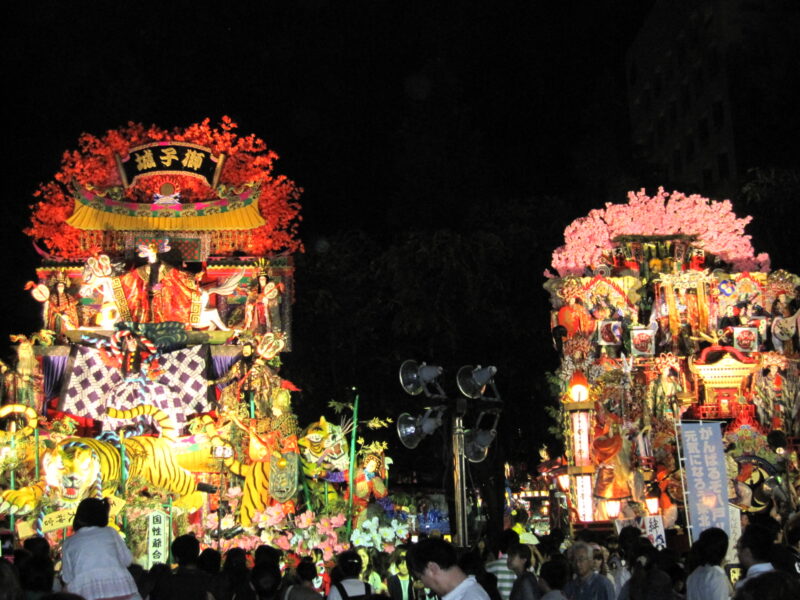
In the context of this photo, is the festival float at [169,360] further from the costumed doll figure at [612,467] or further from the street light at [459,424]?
the street light at [459,424]

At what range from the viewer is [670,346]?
82.7ft

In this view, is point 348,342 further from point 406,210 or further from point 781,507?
point 781,507

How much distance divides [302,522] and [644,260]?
12441 millimetres

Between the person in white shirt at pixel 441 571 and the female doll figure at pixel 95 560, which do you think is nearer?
the person in white shirt at pixel 441 571

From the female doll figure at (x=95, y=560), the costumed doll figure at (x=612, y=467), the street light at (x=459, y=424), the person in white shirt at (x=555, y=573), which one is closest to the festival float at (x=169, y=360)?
the costumed doll figure at (x=612, y=467)

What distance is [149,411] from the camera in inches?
950

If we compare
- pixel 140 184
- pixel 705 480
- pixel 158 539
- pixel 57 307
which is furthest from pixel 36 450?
pixel 705 480

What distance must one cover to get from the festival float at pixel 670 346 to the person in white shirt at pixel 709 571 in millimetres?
15125

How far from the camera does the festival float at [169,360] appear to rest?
2239 centimetres

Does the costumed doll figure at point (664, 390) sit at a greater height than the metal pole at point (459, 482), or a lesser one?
greater

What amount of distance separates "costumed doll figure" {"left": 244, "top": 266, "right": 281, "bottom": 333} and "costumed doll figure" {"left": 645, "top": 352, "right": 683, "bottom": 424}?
8.77m

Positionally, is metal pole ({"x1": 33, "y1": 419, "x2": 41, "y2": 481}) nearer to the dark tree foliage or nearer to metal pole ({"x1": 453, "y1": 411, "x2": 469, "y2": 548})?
the dark tree foliage

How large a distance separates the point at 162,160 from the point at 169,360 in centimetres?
490

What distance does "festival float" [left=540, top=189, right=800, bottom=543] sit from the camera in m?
23.5
